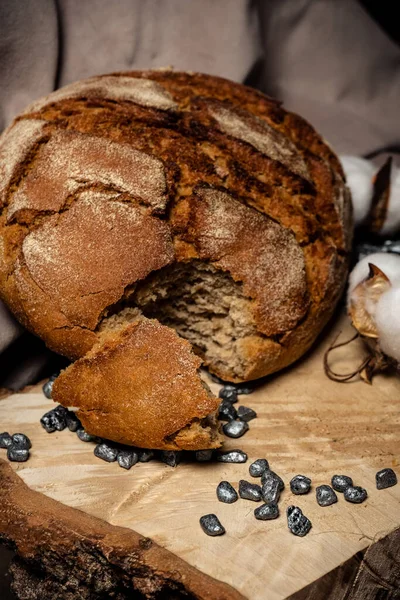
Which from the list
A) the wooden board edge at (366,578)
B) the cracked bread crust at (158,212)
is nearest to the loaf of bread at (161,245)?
the cracked bread crust at (158,212)

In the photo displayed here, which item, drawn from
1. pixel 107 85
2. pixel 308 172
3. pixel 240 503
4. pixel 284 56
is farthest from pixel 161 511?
pixel 284 56

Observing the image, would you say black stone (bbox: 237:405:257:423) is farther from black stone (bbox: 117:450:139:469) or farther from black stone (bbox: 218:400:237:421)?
black stone (bbox: 117:450:139:469)

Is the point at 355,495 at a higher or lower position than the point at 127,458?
lower

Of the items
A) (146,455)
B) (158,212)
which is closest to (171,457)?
(146,455)

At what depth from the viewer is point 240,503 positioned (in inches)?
62.2

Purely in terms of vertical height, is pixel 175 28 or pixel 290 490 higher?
pixel 175 28

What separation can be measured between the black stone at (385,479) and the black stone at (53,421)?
79 cm

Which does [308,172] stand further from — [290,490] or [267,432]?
[290,490]

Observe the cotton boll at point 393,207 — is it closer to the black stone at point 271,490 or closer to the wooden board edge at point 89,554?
the black stone at point 271,490

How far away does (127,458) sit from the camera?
5.46 ft

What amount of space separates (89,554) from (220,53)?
189 cm

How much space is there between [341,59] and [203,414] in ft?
6.39

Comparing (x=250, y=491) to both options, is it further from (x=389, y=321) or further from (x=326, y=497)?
(x=389, y=321)

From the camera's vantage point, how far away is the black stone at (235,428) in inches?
70.2
